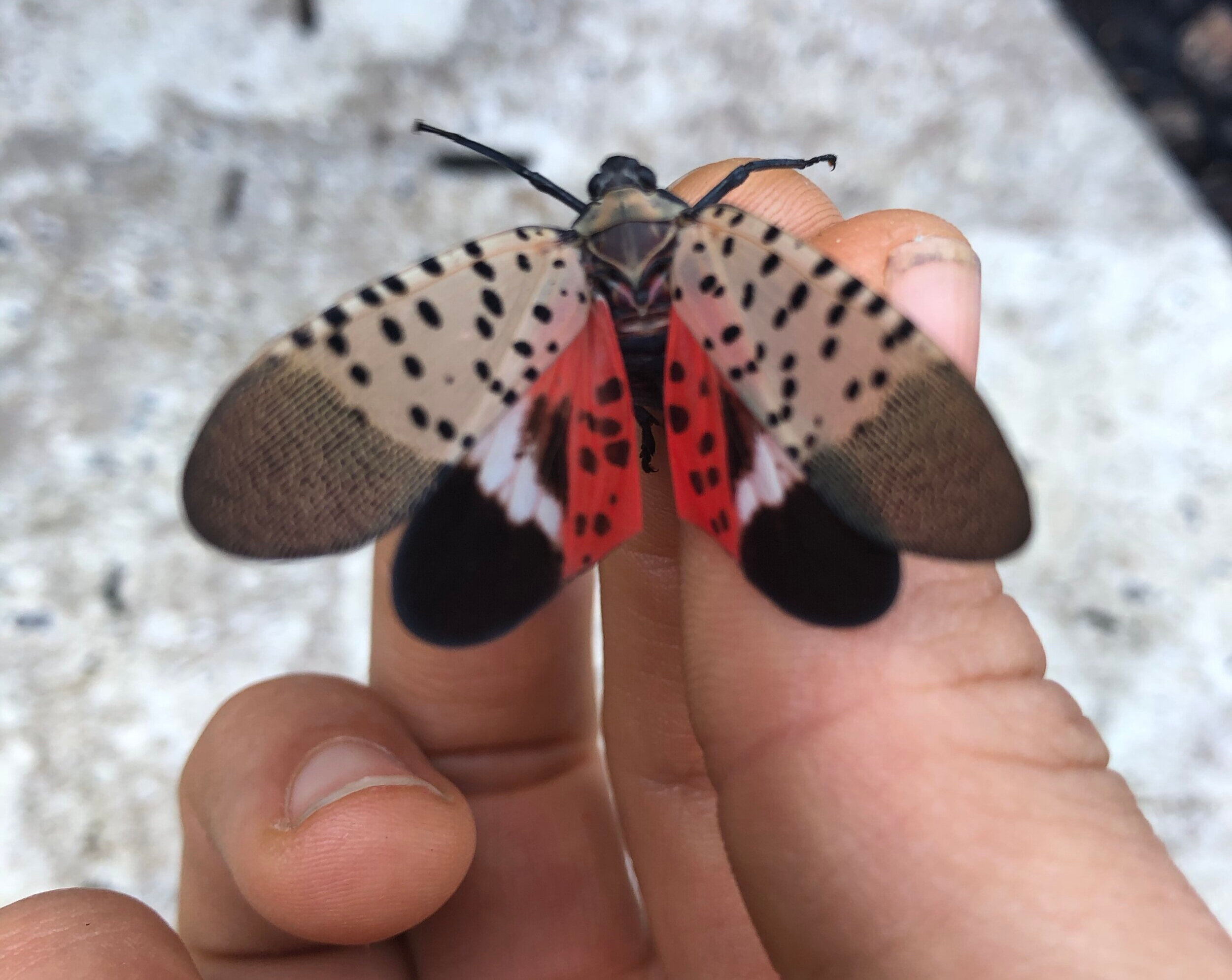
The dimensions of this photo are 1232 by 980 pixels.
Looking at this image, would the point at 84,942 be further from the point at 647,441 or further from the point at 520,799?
the point at 647,441

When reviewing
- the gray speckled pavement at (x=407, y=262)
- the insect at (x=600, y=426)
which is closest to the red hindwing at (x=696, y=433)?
the insect at (x=600, y=426)

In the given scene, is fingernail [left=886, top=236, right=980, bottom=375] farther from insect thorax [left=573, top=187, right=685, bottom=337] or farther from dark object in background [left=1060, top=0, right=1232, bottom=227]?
dark object in background [left=1060, top=0, right=1232, bottom=227]

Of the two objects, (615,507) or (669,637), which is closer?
(615,507)

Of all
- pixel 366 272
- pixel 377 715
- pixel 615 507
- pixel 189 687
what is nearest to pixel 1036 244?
pixel 366 272

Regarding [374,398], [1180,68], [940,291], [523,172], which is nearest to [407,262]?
[523,172]

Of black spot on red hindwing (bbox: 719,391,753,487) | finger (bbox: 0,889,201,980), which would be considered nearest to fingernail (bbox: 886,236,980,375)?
black spot on red hindwing (bbox: 719,391,753,487)

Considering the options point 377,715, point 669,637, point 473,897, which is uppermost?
Answer: point 669,637

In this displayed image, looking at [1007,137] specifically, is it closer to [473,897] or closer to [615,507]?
[615,507]

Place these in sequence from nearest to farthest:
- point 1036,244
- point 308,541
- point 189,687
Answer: point 308,541 → point 189,687 → point 1036,244
